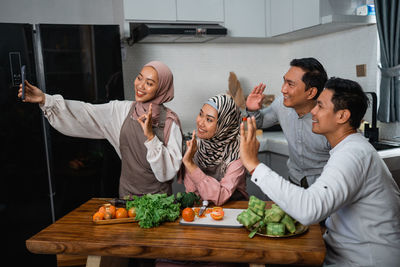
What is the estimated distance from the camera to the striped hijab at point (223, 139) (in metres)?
2.05

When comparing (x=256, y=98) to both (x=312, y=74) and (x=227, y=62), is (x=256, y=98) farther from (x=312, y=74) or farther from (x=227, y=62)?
(x=227, y=62)

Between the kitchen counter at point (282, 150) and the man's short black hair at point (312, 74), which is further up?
the man's short black hair at point (312, 74)

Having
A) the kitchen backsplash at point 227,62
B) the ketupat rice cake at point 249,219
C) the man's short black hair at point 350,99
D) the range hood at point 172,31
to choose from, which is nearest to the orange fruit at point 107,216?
the ketupat rice cake at point 249,219

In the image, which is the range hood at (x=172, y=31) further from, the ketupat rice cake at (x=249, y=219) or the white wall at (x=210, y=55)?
the ketupat rice cake at (x=249, y=219)

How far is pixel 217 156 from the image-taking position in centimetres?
213

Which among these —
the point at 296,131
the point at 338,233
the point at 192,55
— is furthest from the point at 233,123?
the point at 192,55

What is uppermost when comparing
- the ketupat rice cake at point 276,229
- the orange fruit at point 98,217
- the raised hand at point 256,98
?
the raised hand at point 256,98

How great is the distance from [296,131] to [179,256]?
48.6 inches

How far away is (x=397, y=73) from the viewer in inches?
115

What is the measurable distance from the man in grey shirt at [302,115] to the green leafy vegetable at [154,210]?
0.84m

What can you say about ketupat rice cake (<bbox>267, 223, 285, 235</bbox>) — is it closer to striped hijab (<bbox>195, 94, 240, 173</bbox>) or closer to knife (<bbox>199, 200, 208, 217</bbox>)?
knife (<bbox>199, 200, 208, 217</bbox>)

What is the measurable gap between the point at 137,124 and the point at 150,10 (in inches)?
63.0

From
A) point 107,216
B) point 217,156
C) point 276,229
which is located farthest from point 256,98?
point 107,216

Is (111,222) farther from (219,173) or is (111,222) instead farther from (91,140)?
(91,140)
